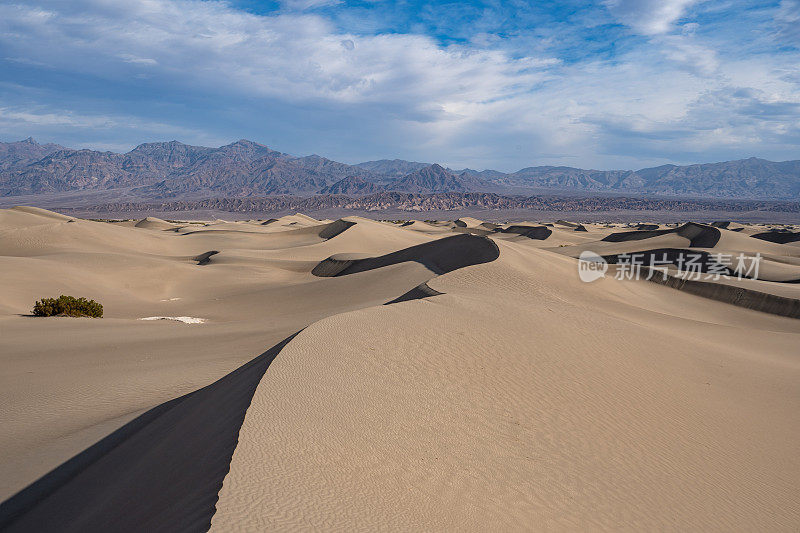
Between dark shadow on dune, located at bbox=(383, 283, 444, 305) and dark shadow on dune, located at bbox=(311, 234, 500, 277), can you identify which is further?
dark shadow on dune, located at bbox=(311, 234, 500, 277)

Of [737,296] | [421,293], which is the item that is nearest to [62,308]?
[421,293]

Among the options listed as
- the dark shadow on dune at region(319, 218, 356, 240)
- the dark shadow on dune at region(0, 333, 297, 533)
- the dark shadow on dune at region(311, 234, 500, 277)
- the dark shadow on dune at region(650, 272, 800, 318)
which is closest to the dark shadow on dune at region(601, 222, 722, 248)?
the dark shadow on dune at region(650, 272, 800, 318)

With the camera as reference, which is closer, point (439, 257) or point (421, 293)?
point (421, 293)

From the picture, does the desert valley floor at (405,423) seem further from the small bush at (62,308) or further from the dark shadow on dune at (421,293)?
the small bush at (62,308)

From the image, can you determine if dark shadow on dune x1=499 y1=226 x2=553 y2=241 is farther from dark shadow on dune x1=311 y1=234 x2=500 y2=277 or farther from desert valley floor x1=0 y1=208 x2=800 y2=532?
desert valley floor x1=0 y1=208 x2=800 y2=532

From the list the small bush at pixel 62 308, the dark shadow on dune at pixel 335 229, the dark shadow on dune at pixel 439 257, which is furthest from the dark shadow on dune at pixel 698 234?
the small bush at pixel 62 308

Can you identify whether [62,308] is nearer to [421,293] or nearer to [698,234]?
[421,293]
